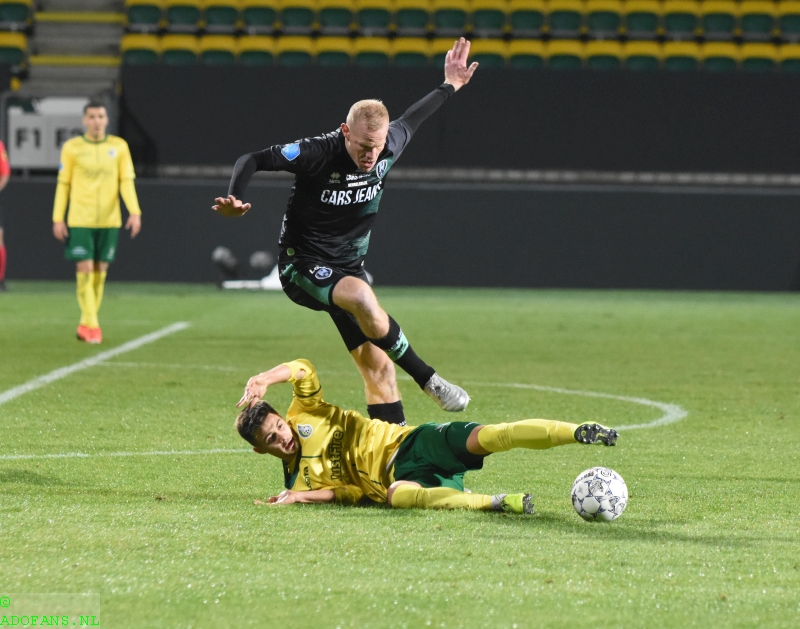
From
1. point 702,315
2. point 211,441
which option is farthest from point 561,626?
point 702,315

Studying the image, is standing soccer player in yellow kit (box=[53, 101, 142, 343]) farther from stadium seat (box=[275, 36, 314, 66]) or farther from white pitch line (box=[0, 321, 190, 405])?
stadium seat (box=[275, 36, 314, 66])

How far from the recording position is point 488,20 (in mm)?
22156

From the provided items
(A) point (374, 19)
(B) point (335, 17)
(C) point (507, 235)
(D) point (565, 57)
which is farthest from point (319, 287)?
(B) point (335, 17)

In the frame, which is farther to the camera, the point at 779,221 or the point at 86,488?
the point at 779,221

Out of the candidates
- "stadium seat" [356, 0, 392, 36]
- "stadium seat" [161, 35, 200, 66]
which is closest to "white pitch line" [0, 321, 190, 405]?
"stadium seat" [161, 35, 200, 66]

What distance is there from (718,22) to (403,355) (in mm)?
17935

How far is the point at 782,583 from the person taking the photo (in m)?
3.68

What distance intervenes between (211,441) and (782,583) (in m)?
3.67

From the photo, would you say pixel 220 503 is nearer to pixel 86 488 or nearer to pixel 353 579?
pixel 86 488

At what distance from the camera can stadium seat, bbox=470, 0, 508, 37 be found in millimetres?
22078

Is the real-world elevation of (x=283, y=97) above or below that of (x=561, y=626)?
above

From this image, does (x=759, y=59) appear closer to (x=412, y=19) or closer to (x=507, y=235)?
(x=507, y=235)

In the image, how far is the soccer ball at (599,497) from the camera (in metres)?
4.64

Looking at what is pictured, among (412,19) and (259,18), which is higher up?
(412,19)
